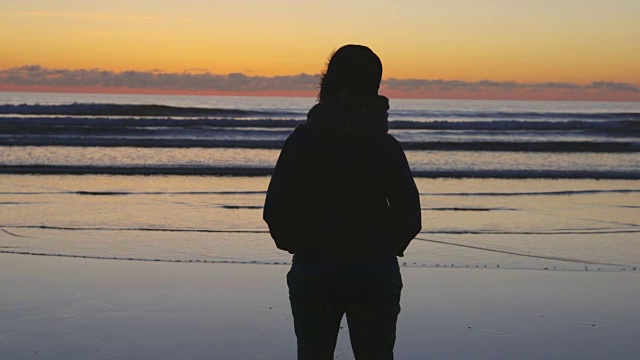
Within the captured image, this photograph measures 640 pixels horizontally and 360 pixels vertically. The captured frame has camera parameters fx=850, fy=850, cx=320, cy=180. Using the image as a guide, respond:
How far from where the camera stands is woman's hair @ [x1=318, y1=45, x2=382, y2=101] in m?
2.81

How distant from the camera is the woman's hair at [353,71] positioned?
281 centimetres

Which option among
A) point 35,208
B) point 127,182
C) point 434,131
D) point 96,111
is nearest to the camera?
point 35,208

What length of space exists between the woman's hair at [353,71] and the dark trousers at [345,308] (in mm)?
605

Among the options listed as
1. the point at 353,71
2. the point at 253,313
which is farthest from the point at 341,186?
the point at 253,313

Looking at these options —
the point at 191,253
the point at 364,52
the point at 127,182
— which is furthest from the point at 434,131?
the point at 364,52

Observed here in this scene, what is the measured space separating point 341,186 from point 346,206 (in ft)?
0.22

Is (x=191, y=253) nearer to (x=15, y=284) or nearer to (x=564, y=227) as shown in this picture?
(x=15, y=284)

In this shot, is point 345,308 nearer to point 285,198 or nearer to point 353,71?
point 285,198

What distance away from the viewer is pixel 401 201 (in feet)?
9.20

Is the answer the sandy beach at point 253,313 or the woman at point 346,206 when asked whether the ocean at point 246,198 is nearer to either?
the sandy beach at point 253,313

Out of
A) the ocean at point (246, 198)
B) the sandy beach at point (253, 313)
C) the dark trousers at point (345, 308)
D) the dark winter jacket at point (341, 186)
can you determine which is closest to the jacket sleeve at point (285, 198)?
the dark winter jacket at point (341, 186)

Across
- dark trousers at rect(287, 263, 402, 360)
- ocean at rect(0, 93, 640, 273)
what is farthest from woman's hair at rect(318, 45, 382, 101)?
ocean at rect(0, 93, 640, 273)

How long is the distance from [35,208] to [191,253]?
12.7 feet

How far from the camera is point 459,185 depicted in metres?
14.9
